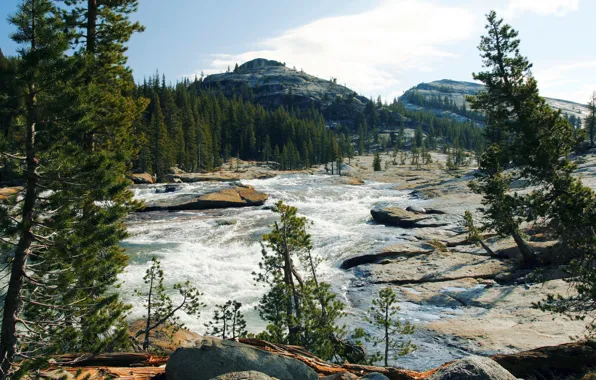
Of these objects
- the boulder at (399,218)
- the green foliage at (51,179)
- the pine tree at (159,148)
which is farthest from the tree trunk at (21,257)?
the pine tree at (159,148)

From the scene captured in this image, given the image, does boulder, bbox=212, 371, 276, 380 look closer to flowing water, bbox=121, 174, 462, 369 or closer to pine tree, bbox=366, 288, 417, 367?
pine tree, bbox=366, 288, 417, 367

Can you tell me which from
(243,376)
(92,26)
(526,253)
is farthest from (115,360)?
(526,253)

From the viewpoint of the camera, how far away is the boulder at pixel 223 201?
43250 mm

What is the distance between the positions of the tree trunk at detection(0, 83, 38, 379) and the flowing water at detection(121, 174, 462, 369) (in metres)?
8.41

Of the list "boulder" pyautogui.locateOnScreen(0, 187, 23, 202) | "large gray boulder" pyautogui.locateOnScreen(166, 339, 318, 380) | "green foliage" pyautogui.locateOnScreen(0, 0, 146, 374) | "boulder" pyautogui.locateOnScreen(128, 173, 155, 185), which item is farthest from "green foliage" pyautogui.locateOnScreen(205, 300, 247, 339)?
"boulder" pyautogui.locateOnScreen(128, 173, 155, 185)

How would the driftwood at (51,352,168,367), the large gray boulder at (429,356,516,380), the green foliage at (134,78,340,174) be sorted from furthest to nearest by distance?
the green foliage at (134,78,340,174) → the driftwood at (51,352,168,367) → the large gray boulder at (429,356,516,380)

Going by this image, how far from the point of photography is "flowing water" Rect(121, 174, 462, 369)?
695 inches

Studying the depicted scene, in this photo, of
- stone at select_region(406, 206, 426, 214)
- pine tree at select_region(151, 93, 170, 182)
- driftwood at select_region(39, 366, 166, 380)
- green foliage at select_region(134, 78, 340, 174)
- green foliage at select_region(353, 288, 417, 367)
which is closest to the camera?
driftwood at select_region(39, 366, 166, 380)

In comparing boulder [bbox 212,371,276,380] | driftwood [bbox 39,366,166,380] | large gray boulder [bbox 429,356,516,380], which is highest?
boulder [bbox 212,371,276,380]

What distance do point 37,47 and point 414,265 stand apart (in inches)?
861

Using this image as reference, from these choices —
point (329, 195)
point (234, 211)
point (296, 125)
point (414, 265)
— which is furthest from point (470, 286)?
point (296, 125)

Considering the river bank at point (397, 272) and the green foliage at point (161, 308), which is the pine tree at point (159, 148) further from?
the green foliage at point (161, 308)

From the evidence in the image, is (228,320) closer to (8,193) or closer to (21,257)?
(8,193)

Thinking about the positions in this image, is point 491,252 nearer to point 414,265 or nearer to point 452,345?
point 414,265
